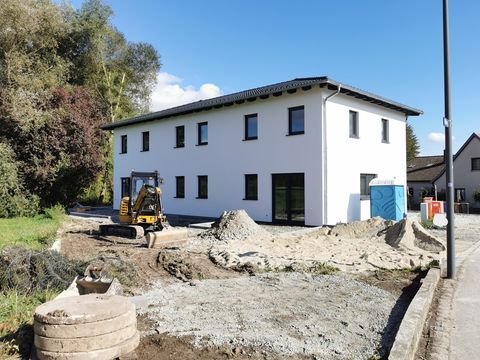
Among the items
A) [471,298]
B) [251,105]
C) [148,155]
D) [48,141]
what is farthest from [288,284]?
[48,141]

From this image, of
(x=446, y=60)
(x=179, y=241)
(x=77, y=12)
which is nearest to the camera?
(x=446, y=60)

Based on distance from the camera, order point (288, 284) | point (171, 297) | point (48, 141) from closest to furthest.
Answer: point (171, 297) → point (288, 284) → point (48, 141)

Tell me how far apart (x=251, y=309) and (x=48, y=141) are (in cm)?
2282

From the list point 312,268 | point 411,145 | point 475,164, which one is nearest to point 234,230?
point 312,268

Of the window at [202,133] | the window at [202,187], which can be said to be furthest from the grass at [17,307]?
the window at [202,133]

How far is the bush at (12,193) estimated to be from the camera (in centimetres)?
2277

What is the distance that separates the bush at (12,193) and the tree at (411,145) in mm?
36371

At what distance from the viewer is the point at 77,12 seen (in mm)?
31875

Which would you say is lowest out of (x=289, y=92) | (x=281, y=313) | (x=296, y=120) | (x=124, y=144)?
(x=281, y=313)

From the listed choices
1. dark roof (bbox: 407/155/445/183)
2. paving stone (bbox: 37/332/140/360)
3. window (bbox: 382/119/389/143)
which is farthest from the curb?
dark roof (bbox: 407/155/445/183)

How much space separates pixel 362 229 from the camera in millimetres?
13875

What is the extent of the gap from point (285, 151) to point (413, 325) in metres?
13.3

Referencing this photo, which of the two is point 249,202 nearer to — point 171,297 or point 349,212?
point 349,212

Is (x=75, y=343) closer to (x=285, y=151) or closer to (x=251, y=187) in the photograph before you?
(x=285, y=151)
